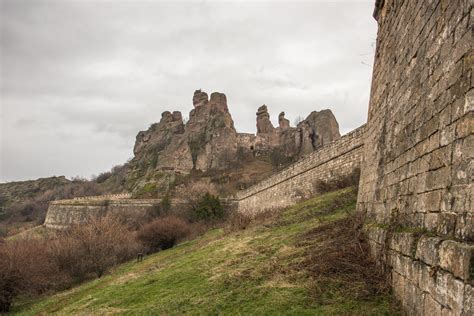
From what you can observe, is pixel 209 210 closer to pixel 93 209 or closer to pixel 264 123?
pixel 93 209

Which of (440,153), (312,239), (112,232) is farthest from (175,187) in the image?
(440,153)

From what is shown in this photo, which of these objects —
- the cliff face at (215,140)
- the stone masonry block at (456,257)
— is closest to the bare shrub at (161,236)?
the stone masonry block at (456,257)

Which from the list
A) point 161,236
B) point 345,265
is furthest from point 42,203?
point 345,265

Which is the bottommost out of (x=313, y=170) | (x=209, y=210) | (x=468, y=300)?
(x=209, y=210)

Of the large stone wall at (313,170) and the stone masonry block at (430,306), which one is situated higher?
A: the large stone wall at (313,170)

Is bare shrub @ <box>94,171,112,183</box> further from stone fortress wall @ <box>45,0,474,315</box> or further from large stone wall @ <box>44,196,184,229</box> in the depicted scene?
stone fortress wall @ <box>45,0,474,315</box>

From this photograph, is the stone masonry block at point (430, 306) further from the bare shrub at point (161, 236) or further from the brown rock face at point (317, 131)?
the brown rock face at point (317, 131)

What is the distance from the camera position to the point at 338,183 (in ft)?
51.5

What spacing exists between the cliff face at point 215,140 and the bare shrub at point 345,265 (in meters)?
59.2

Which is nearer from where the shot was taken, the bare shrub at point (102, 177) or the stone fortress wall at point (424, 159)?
the stone fortress wall at point (424, 159)

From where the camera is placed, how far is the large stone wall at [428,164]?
10.5 ft

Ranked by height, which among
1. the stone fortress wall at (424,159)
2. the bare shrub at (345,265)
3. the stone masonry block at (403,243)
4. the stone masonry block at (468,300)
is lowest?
the bare shrub at (345,265)

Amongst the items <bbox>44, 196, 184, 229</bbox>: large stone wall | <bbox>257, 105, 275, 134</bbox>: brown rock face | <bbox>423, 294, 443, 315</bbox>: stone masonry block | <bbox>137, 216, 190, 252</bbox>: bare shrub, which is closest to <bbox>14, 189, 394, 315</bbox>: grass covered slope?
<bbox>423, 294, 443, 315</bbox>: stone masonry block

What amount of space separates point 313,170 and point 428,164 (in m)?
14.7
